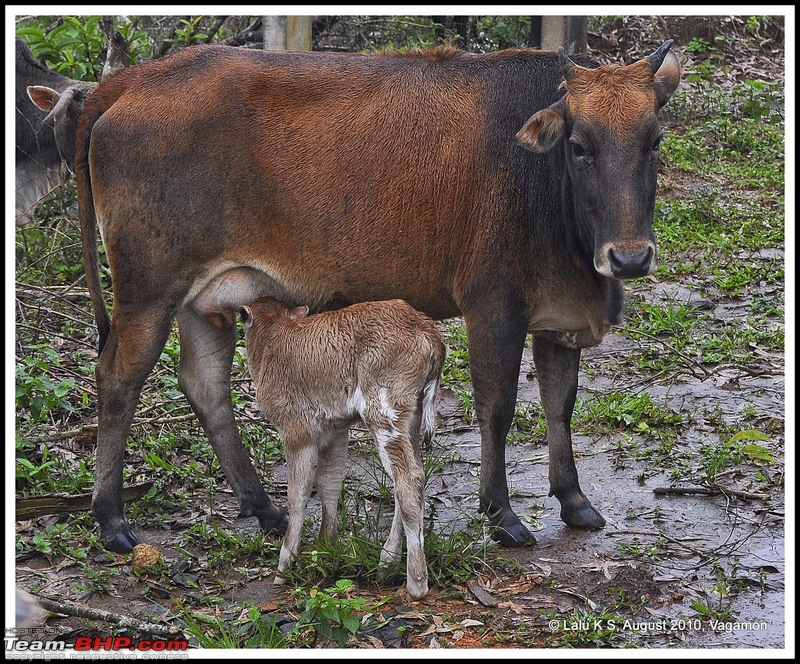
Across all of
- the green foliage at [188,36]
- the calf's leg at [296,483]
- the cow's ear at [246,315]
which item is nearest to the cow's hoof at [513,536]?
the calf's leg at [296,483]

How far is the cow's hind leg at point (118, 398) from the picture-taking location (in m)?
5.93

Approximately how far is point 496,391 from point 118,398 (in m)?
2.11

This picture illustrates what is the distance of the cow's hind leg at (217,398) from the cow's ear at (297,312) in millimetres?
780

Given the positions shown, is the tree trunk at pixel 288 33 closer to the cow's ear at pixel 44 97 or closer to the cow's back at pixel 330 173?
the cow's ear at pixel 44 97

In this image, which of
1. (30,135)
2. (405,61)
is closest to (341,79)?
(405,61)

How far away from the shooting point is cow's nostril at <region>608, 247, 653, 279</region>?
17.0ft

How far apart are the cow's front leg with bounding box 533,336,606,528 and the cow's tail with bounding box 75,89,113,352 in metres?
2.49

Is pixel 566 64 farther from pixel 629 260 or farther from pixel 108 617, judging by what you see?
pixel 108 617

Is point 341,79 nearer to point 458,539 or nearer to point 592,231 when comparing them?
point 592,231

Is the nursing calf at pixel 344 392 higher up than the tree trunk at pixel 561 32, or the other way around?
the tree trunk at pixel 561 32

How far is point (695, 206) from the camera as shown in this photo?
10.7 m

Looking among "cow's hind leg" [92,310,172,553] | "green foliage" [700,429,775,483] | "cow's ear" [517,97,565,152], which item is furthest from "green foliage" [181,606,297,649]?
"green foliage" [700,429,775,483]

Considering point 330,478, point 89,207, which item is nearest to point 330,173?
point 89,207

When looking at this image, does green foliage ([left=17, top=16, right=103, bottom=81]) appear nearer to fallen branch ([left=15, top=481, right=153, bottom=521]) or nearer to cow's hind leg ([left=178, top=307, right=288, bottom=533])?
cow's hind leg ([left=178, top=307, right=288, bottom=533])
